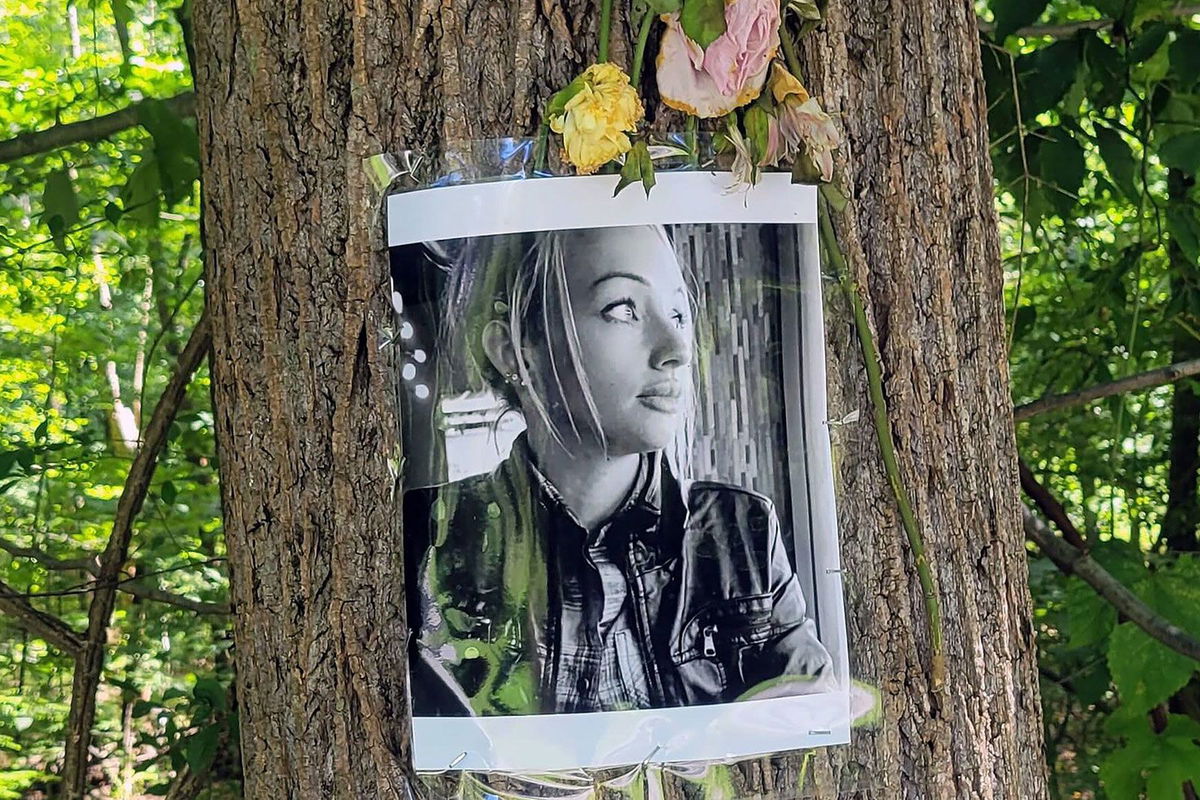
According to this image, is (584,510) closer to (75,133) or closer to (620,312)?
(620,312)

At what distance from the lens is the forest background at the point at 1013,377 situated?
167 cm

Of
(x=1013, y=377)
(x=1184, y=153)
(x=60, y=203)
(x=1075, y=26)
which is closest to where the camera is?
(x=1184, y=153)

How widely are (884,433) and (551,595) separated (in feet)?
0.90

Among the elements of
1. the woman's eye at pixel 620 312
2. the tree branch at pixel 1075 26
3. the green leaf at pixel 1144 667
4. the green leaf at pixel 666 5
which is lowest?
the green leaf at pixel 1144 667

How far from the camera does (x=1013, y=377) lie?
285cm

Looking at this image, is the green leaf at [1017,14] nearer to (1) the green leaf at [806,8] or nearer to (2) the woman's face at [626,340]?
(1) the green leaf at [806,8]

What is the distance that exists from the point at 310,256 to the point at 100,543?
11.9 ft

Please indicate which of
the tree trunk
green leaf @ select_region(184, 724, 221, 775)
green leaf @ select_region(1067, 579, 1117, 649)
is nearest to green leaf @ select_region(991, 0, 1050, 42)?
the tree trunk

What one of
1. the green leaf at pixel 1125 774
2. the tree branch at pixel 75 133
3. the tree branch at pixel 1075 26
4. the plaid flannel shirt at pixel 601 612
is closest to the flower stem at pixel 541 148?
the plaid flannel shirt at pixel 601 612

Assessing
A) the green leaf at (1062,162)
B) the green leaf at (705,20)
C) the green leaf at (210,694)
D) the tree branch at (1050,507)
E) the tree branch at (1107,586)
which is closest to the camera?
the green leaf at (705,20)

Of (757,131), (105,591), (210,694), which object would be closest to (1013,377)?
(210,694)

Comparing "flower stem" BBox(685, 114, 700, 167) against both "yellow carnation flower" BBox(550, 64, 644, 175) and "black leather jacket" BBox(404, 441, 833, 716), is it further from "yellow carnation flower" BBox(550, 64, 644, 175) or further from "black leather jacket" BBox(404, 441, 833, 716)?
"black leather jacket" BBox(404, 441, 833, 716)

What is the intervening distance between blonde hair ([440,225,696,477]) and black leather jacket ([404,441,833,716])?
1.7 inches

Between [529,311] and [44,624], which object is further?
[44,624]
